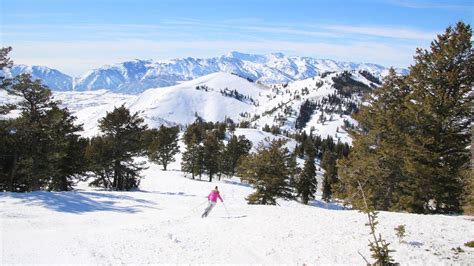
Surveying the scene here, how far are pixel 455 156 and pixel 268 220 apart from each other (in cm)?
1354

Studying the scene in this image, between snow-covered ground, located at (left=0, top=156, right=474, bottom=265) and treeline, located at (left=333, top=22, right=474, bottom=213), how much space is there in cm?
384

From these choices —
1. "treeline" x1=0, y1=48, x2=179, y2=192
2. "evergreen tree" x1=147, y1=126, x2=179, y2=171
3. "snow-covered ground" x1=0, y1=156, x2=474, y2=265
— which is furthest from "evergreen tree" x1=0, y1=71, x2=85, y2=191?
"evergreen tree" x1=147, y1=126, x2=179, y2=171

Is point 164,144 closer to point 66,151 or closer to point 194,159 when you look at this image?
point 194,159

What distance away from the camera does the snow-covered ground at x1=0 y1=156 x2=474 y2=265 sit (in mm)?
15219

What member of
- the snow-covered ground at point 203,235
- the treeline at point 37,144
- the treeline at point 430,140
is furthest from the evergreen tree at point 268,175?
the treeline at point 37,144

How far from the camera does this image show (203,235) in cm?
1900

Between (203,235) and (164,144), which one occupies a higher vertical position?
(164,144)

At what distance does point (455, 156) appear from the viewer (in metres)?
25.5

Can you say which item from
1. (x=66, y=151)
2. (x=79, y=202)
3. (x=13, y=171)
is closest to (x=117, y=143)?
(x=66, y=151)

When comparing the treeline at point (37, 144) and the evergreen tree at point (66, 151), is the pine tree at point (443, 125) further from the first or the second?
the evergreen tree at point (66, 151)

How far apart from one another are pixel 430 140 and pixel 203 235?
15821 millimetres

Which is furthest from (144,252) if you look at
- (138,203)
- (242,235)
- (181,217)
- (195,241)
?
(138,203)

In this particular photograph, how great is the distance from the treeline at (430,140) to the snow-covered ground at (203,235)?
3.84 meters

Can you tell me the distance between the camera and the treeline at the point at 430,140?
81.0 feet
